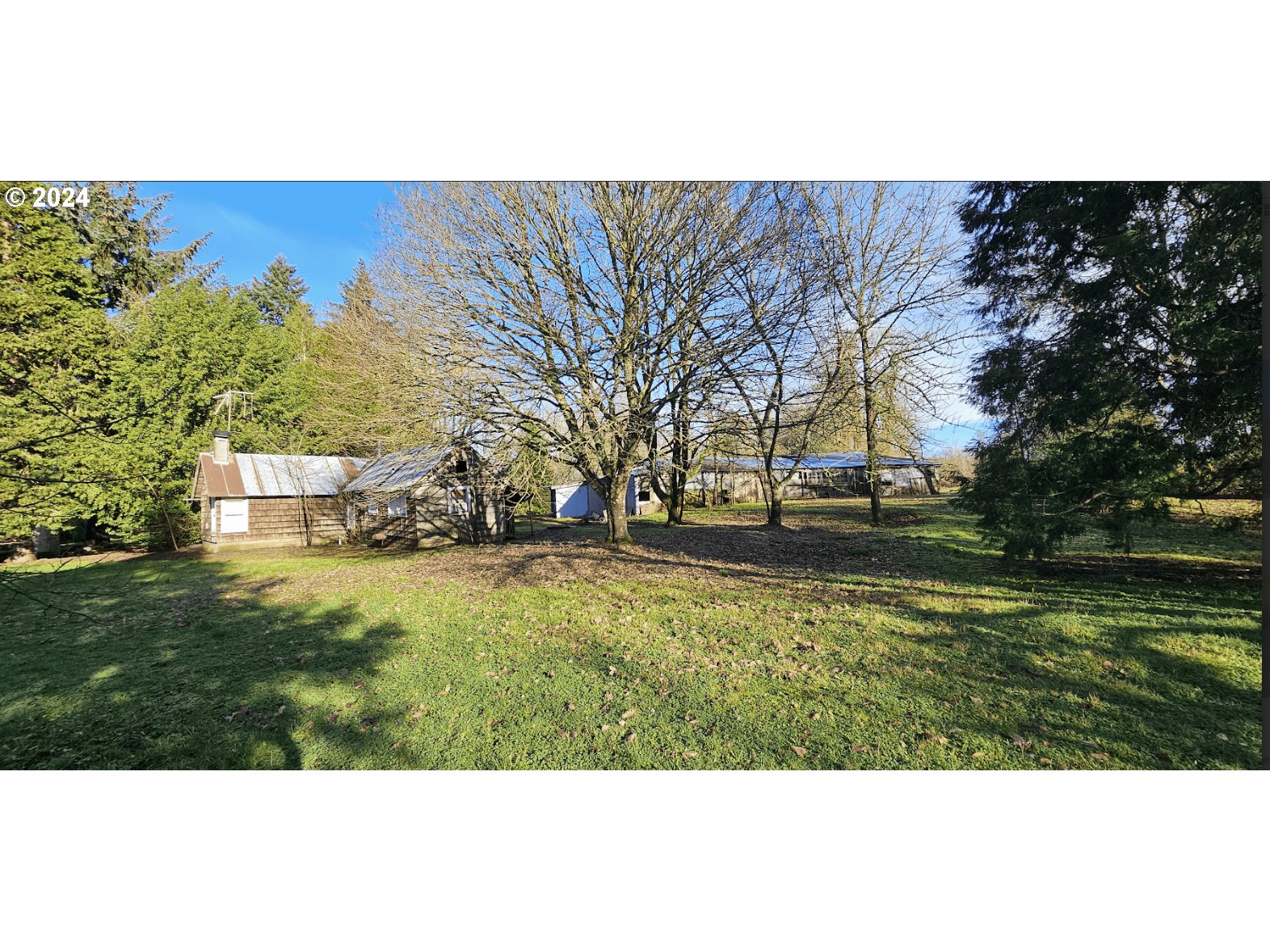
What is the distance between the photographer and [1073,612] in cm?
459

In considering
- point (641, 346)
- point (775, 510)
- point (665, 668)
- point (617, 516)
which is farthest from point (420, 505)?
point (775, 510)

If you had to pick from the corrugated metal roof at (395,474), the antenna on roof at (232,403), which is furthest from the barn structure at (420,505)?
the antenna on roof at (232,403)

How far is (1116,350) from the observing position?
403 centimetres

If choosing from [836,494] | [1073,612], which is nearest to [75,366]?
[1073,612]

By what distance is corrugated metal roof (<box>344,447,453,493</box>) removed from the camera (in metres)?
13.0

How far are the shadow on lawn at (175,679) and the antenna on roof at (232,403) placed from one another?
3430mm

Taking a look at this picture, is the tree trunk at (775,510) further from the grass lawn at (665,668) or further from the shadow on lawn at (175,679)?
the shadow on lawn at (175,679)

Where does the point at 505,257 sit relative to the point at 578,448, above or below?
above

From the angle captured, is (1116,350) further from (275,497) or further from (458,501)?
(275,497)

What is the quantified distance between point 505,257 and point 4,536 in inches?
282

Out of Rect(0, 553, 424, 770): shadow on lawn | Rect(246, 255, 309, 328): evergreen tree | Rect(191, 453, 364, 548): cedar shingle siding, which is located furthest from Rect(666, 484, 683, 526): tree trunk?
Rect(246, 255, 309, 328): evergreen tree

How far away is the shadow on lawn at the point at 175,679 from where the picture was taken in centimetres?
274

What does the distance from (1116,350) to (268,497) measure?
17652 mm
